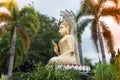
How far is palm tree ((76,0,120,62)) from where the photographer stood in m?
24.8

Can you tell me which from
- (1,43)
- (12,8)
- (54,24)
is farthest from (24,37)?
(54,24)

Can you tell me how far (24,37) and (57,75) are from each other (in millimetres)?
11336

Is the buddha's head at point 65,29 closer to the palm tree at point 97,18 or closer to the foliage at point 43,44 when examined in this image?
the palm tree at point 97,18

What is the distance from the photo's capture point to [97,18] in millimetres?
25406

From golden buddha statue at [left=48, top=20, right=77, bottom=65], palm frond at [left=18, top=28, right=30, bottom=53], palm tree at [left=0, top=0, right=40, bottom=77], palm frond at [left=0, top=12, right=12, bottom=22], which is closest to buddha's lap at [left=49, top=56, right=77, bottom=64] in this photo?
golden buddha statue at [left=48, top=20, right=77, bottom=65]

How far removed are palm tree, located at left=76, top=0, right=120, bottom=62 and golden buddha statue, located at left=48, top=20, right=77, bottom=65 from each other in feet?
6.44

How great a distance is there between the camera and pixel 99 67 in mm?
15352

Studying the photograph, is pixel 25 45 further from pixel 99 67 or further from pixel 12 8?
pixel 99 67

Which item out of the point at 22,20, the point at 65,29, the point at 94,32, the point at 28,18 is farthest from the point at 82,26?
the point at 22,20

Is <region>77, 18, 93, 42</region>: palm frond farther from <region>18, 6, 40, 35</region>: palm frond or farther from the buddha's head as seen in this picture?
<region>18, 6, 40, 35</region>: palm frond

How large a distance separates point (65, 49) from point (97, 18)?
3.82m

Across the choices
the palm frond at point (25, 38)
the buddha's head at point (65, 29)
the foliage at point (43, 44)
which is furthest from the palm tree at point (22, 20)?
the foliage at point (43, 44)

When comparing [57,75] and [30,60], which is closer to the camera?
[57,75]

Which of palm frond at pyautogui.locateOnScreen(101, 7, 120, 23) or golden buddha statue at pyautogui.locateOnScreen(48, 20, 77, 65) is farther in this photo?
golden buddha statue at pyautogui.locateOnScreen(48, 20, 77, 65)
